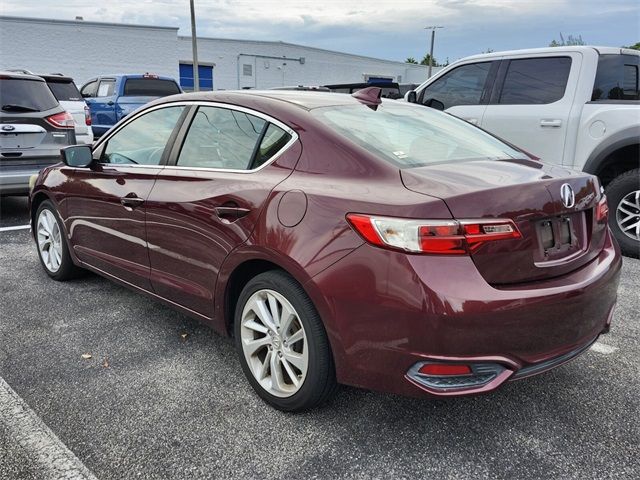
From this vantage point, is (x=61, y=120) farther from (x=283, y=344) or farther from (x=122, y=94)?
(x=122, y=94)

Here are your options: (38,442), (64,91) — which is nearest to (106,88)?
(64,91)

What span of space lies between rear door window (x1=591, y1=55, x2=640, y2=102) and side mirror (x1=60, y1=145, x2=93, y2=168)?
4.77 metres

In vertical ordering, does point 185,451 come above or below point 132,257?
below

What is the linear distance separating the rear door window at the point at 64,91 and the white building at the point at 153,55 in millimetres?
23272

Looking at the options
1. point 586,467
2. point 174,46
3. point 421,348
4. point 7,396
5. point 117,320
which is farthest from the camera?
point 174,46

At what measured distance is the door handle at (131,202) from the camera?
3.34m

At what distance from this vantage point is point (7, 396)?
2766 mm

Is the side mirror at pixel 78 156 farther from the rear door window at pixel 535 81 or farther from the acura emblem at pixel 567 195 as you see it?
the rear door window at pixel 535 81

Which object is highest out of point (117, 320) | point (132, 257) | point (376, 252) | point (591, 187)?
point (591, 187)

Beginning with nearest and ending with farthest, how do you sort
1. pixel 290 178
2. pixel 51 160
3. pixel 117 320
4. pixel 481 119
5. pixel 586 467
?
pixel 586 467 < pixel 290 178 < pixel 117 320 < pixel 481 119 < pixel 51 160

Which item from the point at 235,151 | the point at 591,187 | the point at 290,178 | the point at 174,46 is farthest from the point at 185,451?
the point at 174,46

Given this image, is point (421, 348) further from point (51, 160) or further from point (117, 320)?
point (51, 160)

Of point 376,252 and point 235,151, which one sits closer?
point 376,252

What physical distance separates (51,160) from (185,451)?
5.41 metres
